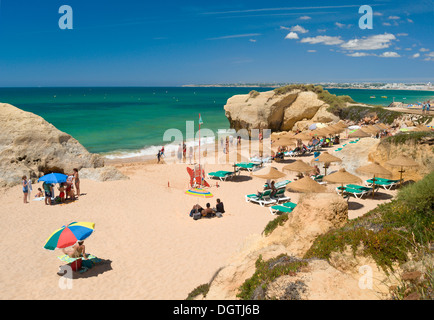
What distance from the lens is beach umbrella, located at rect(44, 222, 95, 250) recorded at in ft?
25.6

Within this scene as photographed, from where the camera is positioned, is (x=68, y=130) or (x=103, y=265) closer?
(x=103, y=265)

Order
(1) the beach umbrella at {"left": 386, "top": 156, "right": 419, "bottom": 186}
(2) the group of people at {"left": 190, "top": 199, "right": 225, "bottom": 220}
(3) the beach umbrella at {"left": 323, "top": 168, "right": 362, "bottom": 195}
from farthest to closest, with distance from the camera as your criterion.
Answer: (1) the beach umbrella at {"left": 386, "top": 156, "right": 419, "bottom": 186}
(3) the beach umbrella at {"left": 323, "top": 168, "right": 362, "bottom": 195}
(2) the group of people at {"left": 190, "top": 199, "right": 225, "bottom": 220}

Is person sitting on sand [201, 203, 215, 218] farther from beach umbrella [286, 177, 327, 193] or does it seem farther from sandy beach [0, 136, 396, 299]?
beach umbrella [286, 177, 327, 193]

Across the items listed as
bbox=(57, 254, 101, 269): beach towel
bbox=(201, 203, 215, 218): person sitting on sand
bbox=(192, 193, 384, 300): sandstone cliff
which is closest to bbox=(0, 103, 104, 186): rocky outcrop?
bbox=(201, 203, 215, 218): person sitting on sand

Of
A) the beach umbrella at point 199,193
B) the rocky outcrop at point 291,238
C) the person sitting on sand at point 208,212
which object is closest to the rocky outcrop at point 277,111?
the beach umbrella at point 199,193

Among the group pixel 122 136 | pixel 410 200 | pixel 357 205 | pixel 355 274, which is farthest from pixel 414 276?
pixel 122 136

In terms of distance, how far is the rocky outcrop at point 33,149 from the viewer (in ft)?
52.7

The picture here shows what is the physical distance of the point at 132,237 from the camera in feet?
33.7

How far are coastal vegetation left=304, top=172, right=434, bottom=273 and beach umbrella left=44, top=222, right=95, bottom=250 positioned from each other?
5515 millimetres

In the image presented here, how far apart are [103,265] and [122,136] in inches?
1268

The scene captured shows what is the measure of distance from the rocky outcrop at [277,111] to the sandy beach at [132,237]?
64.9ft

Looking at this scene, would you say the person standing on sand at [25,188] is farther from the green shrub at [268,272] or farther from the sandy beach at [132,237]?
the green shrub at [268,272]
